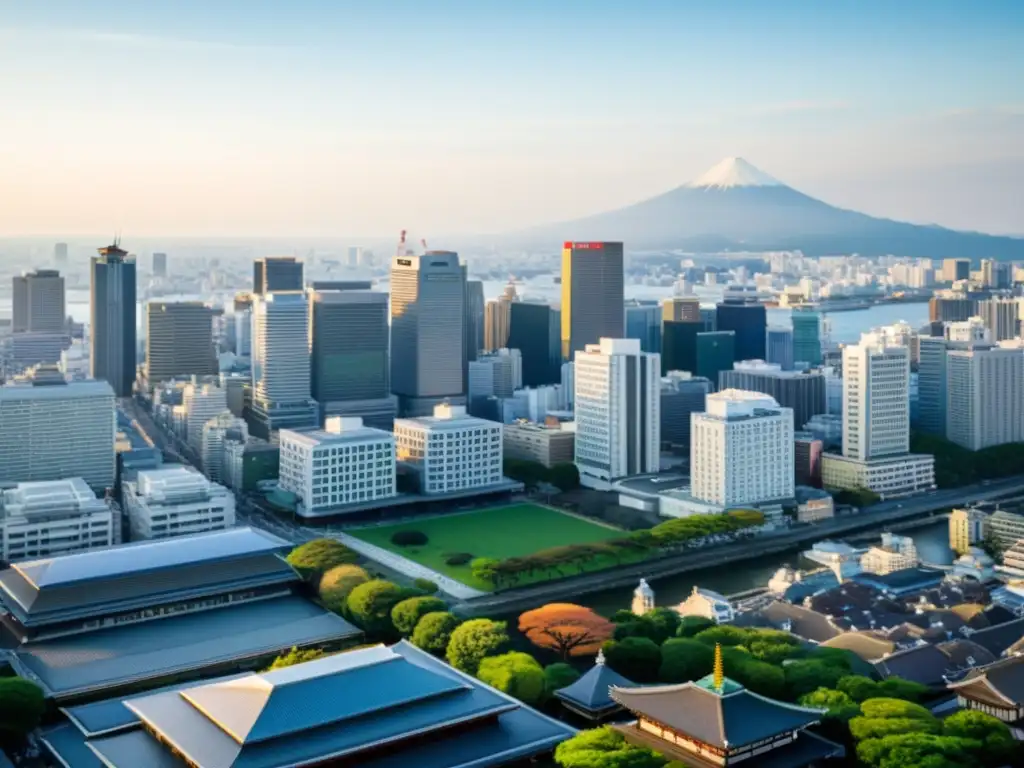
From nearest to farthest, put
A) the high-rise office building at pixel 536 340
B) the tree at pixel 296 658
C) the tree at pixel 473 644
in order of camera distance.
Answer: the tree at pixel 296 658
the tree at pixel 473 644
the high-rise office building at pixel 536 340

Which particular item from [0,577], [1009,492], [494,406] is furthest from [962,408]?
[0,577]

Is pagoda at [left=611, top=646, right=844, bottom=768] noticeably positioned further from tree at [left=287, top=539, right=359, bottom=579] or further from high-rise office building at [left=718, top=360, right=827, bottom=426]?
high-rise office building at [left=718, top=360, right=827, bottom=426]

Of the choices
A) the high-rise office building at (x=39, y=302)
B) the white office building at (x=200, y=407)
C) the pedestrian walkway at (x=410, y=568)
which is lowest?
the pedestrian walkway at (x=410, y=568)

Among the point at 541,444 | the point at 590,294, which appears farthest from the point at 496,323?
the point at 541,444

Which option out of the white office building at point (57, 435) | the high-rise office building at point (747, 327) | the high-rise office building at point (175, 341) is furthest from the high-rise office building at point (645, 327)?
the white office building at point (57, 435)

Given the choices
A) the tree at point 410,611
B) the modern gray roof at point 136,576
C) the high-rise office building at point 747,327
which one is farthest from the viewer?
the high-rise office building at point 747,327

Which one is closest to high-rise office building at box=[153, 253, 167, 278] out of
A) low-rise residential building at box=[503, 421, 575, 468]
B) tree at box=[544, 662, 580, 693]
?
low-rise residential building at box=[503, 421, 575, 468]

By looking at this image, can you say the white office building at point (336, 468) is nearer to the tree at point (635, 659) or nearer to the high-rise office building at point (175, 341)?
the tree at point (635, 659)
